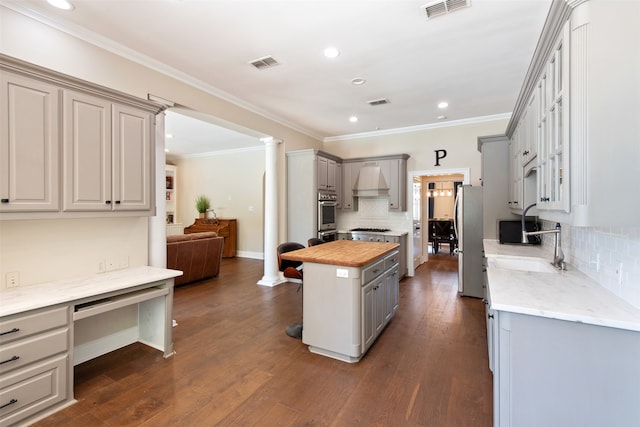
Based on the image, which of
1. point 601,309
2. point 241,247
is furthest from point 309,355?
point 241,247

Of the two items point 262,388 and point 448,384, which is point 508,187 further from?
point 262,388

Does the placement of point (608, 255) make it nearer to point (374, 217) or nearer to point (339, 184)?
point (374, 217)

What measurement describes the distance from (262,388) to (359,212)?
15.1 ft

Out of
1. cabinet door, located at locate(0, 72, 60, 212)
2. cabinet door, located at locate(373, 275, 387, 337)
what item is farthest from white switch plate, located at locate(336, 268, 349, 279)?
cabinet door, located at locate(0, 72, 60, 212)

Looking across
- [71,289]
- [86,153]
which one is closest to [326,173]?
[86,153]

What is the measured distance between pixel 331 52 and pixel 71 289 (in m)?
3.07

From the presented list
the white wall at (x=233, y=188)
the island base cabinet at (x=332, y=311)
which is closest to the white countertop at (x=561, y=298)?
the island base cabinet at (x=332, y=311)

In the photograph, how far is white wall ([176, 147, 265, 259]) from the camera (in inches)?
310

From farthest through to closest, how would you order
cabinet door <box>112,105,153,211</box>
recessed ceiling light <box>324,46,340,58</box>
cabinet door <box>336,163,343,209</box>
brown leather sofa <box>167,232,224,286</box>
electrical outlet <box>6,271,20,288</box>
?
cabinet door <box>336,163,343,209</box> < brown leather sofa <box>167,232,224,286</box> < recessed ceiling light <box>324,46,340,58</box> < cabinet door <box>112,105,153,211</box> < electrical outlet <box>6,271,20,288</box>

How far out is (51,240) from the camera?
2.41 meters

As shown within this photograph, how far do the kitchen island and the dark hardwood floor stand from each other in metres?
0.15

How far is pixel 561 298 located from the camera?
160 centimetres

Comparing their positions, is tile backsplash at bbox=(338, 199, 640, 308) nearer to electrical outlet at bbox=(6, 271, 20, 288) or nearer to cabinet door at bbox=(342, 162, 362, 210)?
Answer: cabinet door at bbox=(342, 162, 362, 210)

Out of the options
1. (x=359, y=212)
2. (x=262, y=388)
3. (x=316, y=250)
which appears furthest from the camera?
(x=359, y=212)
